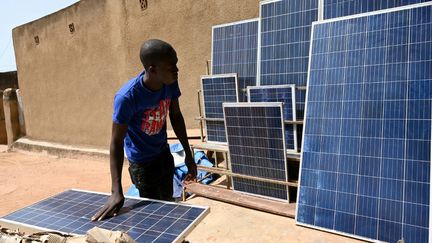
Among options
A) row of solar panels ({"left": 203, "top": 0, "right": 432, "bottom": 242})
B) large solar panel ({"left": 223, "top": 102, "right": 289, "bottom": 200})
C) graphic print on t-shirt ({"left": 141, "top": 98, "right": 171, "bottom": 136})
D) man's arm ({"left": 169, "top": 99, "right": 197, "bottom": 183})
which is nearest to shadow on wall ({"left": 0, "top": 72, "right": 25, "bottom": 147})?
large solar panel ({"left": 223, "top": 102, "right": 289, "bottom": 200})

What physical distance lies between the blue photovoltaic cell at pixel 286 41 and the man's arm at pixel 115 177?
284 centimetres

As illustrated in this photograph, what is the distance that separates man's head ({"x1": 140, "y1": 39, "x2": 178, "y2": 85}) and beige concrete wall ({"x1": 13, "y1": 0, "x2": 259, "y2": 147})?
15.2 feet

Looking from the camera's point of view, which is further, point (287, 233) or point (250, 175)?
point (250, 175)

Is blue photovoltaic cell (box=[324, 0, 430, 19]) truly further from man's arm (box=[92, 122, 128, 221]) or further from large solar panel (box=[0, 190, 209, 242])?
large solar panel (box=[0, 190, 209, 242])

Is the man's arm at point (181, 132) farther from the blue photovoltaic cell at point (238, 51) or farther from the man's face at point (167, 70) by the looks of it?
the blue photovoltaic cell at point (238, 51)

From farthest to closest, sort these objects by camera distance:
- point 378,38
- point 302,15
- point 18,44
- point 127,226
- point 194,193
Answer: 1. point 18,44
2. point 194,193
3. point 302,15
4. point 378,38
5. point 127,226

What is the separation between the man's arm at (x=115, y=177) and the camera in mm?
2309

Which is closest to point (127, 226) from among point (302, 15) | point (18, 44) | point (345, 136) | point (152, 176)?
point (152, 176)

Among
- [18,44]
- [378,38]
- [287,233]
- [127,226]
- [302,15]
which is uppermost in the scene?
[18,44]

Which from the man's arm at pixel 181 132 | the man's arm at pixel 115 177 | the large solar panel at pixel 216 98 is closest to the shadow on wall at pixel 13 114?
the large solar panel at pixel 216 98

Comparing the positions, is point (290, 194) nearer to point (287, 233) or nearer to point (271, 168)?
point (271, 168)

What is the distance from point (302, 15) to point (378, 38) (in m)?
1.40

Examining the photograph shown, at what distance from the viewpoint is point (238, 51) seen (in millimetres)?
5727

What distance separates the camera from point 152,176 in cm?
317
